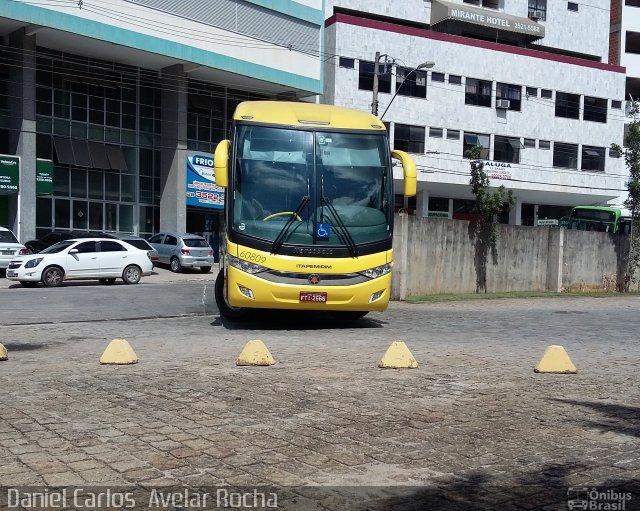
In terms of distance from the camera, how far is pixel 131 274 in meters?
25.0

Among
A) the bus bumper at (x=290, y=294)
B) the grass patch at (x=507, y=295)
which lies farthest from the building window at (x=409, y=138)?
the bus bumper at (x=290, y=294)

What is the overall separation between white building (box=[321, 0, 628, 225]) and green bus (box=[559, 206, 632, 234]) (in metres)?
7.00

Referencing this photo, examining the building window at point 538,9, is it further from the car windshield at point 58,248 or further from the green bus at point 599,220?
the car windshield at point 58,248

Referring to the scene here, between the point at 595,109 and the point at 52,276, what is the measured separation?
39261 mm

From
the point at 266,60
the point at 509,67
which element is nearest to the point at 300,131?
the point at 266,60

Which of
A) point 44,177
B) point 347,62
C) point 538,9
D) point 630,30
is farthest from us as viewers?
point 630,30

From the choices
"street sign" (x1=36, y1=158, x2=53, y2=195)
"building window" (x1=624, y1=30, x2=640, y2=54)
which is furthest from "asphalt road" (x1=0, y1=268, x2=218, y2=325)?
"building window" (x1=624, y1=30, x2=640, y2=54)

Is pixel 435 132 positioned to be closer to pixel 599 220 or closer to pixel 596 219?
pixel 596 219

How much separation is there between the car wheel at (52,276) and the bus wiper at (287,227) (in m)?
13.5

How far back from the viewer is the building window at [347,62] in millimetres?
41562

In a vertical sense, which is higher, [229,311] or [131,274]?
[229,311]

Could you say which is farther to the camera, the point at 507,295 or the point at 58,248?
the point at 507,295

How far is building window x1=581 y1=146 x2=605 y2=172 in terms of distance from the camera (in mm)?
49031

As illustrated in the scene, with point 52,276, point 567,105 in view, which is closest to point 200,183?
point 52,276
